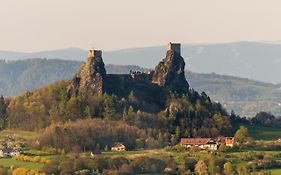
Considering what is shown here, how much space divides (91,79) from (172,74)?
10.7 metres

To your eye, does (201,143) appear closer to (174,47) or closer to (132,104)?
(132,104)

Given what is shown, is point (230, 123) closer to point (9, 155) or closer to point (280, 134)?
point (280, 134)

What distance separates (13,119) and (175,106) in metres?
19.9

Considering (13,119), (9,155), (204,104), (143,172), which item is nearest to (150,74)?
(204,104)

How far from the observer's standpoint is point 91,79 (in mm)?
110688

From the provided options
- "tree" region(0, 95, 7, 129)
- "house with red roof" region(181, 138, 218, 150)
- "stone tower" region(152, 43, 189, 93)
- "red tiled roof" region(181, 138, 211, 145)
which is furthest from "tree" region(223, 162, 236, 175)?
"tree" region(0, 95, 7, 129)

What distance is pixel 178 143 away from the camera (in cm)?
9988

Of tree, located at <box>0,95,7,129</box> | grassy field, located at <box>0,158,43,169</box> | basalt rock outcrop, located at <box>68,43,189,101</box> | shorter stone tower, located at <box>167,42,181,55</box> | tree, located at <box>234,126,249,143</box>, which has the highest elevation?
shorter stone tower, located at <box>167,42,181,55</box>

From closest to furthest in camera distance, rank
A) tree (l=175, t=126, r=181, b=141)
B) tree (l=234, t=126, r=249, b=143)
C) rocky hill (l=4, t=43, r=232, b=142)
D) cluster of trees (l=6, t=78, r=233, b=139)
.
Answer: tree (l=234, t=126, r=249, b=143) → tree (l=175, t=126, r=181, b=141) → cluster of trees (l=6, t=78, r=233, b=139) → rocky hill (l=4, t=43, r=232, b=142)

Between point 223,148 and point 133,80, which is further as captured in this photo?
point 133,80

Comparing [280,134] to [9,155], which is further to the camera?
[280,134]

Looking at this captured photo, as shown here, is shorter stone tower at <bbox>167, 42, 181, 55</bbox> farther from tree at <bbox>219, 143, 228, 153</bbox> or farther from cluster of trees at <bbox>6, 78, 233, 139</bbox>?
tree at <bbox>219, 143, 228, 153</bbox>

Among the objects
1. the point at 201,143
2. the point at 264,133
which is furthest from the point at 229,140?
the point at 264,133

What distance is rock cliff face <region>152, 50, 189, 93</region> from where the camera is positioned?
377 feet
